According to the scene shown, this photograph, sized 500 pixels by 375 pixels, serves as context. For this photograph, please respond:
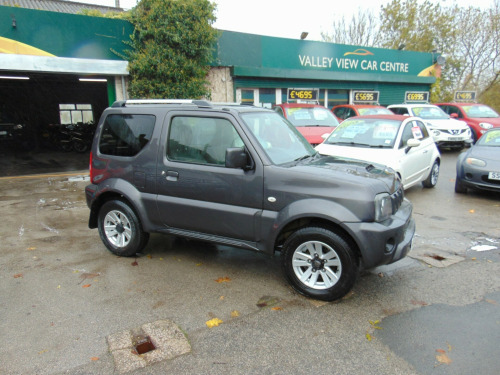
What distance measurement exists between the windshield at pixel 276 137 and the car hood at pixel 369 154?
2687mm

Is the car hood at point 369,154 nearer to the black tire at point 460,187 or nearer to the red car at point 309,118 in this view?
the black tire at point 460,187

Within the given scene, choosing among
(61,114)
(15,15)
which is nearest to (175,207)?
(15,15)

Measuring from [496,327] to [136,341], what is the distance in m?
3.01

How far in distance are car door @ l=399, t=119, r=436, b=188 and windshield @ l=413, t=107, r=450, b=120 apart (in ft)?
22.0

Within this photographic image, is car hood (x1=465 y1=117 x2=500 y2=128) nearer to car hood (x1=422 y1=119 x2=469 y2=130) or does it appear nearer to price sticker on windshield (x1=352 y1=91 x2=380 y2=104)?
car hood (x1=422 y1=119 x2=469 y2=130)

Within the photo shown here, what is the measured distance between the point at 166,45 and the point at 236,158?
30.1 ft

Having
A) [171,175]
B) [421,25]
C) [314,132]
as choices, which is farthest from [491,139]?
[421,25]

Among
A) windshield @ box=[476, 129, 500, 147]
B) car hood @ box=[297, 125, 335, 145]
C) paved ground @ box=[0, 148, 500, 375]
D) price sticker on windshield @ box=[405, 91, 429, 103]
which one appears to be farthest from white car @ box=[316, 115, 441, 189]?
price sticker on windshield @ box=[405, 91, 429, 103]

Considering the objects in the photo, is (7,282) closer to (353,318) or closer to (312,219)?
(312,219)

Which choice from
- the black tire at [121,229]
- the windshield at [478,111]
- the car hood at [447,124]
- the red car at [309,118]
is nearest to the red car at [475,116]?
the windshield at [478,111]

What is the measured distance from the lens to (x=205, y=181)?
4.10 meters

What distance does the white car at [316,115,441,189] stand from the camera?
23.6ft

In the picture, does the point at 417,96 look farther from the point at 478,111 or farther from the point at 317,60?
the point at 317,60

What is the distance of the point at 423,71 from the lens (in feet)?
71.4
